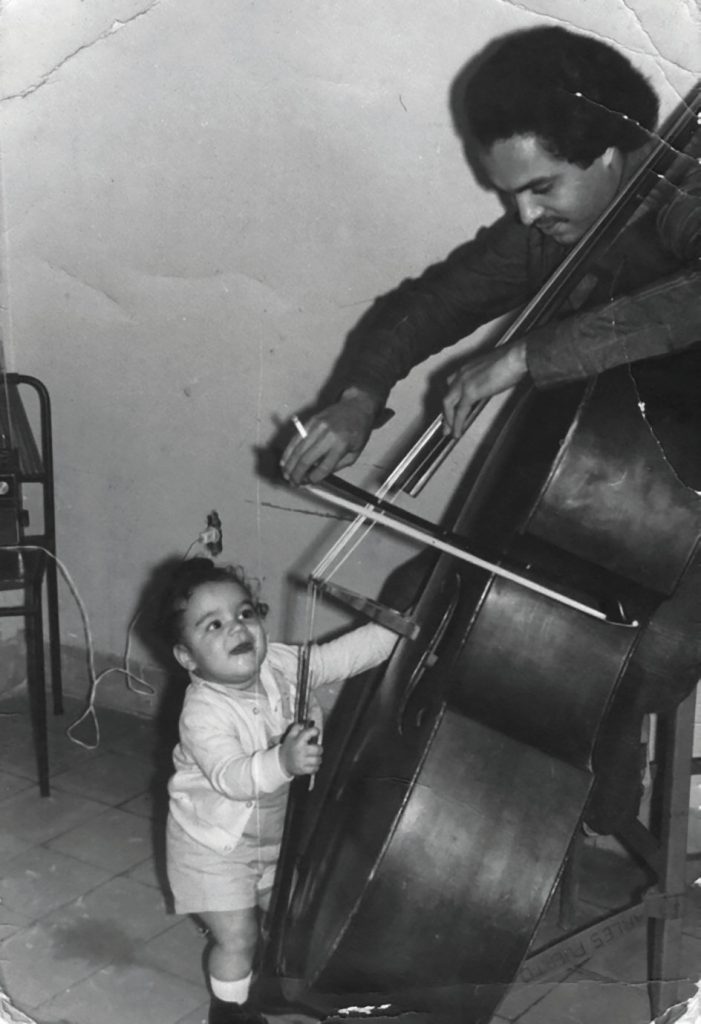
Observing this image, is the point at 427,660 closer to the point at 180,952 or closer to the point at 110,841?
the point at 180,952

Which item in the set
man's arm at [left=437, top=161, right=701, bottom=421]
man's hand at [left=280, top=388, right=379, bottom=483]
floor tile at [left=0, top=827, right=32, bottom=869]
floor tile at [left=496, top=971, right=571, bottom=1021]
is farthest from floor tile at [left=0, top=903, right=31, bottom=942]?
man's arm at [left=437, top=161, right=701, bottom=421]

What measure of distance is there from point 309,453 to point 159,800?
0.94 m

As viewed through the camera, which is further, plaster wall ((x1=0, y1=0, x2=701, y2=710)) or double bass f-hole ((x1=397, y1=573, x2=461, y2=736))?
plaster wall ((x1=0, y1=0, x2=701, y2=710))

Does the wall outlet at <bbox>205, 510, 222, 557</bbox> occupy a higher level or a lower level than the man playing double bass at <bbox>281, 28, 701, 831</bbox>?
lower

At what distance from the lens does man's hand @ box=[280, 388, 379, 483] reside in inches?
62.6

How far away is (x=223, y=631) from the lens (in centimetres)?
161

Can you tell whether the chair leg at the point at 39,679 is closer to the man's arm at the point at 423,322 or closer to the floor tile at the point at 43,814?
the floor tile at the point at 43,814

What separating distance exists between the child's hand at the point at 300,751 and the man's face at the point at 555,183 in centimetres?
70

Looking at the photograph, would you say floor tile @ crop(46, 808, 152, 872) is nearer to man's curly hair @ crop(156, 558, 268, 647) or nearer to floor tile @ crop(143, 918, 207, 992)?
floor tile @ crop(143, 918, 207, 992)

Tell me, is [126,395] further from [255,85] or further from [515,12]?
[515,12]

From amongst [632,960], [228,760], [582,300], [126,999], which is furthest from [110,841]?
[582,300]

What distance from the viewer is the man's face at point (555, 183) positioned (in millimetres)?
1454

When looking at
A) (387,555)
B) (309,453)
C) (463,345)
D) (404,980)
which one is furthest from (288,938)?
(463,345)

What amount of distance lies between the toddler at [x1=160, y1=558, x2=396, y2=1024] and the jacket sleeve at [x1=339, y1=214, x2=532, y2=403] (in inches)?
14.5
